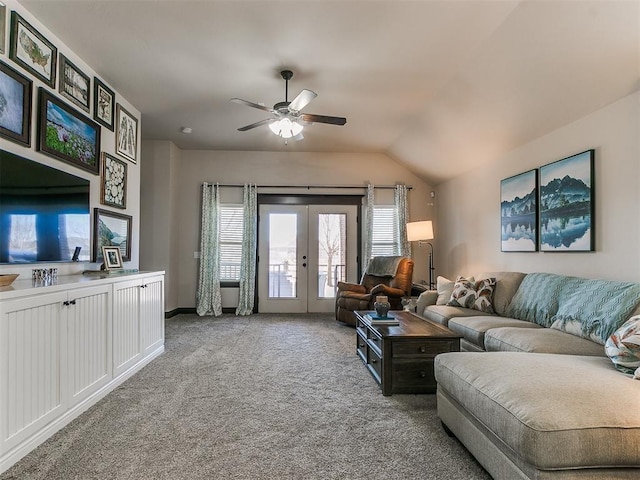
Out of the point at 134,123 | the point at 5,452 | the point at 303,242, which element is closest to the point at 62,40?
the point at 134,123

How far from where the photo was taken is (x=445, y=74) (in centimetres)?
364

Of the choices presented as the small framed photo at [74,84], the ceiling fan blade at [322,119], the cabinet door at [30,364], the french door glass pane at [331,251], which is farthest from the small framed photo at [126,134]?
the french door glass pane at [331,251]

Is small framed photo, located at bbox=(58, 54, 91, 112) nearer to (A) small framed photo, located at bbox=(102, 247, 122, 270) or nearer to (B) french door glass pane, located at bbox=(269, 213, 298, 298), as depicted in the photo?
(A) small framed photo, located at bbox=(102, 247, 122, 270)

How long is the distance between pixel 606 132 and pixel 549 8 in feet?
3.87

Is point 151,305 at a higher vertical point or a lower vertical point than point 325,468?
higher

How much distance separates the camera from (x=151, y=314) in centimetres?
367

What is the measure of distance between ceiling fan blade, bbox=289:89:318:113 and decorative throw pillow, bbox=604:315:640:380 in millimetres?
2660

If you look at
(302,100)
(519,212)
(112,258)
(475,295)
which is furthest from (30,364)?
(519,212)

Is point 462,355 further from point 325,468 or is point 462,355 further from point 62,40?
point 62,40

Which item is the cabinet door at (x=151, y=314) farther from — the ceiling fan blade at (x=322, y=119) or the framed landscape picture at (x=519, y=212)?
the framed landscape picture at (x=519, y=212)

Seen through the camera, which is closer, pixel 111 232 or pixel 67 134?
pixel 67 134

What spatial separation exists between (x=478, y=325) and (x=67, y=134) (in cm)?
387

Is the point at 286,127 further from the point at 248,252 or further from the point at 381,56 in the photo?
the point at 248,252

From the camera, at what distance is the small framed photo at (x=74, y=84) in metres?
3.07
